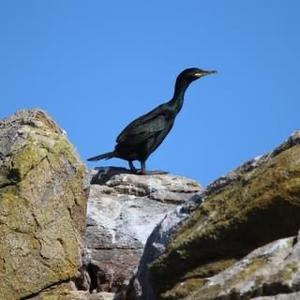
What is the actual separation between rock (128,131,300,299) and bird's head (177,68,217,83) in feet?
36.5

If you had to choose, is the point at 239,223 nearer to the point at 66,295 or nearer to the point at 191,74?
the point at 66,295

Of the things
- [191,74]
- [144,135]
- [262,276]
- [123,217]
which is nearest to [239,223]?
[262,276]

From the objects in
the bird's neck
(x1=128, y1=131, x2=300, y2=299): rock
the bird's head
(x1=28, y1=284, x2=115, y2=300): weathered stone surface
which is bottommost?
(x1=128, y1=131, x2=300, y2=299): rock

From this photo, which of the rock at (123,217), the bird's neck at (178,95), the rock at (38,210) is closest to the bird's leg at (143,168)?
the rock at (123,217)

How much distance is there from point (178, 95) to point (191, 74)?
523 millimetres

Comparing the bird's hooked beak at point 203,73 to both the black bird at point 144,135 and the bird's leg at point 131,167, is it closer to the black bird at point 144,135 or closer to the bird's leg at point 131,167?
the black bird at point 144,135

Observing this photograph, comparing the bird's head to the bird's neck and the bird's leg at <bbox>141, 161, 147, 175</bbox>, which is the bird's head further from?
the bird's leg at <bbox>141, 161, 147, 175</bbox>

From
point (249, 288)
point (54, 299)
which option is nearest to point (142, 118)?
point (54, 299)

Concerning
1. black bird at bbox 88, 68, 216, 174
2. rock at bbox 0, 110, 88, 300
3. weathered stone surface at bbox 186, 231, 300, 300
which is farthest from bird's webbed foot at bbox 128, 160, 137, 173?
weathered stone surface at bbox 186, 231, 300, 300

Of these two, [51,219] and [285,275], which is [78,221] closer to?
[51,219]

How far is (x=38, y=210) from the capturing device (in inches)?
362

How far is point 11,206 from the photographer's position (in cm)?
908

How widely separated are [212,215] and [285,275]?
160 centimetres

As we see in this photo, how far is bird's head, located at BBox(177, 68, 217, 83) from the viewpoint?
16.6m
